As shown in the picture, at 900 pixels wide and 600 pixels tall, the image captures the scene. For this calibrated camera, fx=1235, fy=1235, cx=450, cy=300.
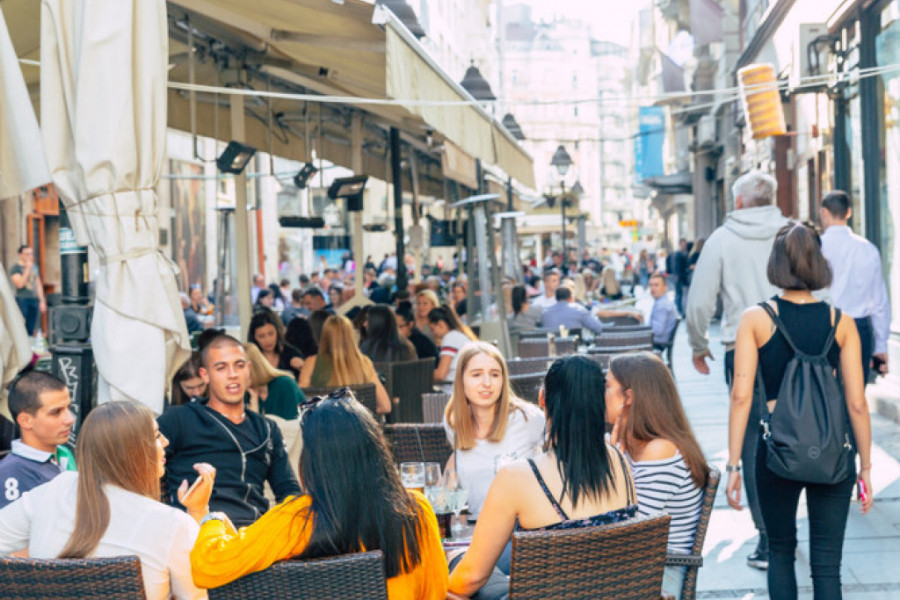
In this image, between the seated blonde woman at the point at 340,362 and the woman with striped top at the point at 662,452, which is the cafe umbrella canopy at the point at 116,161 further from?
the seated blonde woman at the point at 340,362

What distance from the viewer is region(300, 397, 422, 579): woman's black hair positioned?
3150 millimetres

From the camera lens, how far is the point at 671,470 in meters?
4.16

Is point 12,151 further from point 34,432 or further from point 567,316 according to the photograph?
point 567,316

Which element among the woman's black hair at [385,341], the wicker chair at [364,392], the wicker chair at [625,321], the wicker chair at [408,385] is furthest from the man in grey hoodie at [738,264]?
the wicker chair at [625,321]

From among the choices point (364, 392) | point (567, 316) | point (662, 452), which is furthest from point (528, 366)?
point (567, 316)

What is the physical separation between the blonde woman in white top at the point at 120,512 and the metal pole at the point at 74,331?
1.92 meters

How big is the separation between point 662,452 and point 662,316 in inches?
358

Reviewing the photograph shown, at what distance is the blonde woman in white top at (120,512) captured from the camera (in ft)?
11.3

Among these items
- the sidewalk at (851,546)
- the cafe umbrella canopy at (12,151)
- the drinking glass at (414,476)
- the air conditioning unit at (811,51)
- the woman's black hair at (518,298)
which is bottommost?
the sidewalk at (851,546)

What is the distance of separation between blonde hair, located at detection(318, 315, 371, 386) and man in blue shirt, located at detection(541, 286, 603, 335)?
5.37 meters

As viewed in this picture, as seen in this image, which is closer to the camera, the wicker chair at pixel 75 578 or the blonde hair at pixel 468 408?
the wicker chair at pixel 75 578

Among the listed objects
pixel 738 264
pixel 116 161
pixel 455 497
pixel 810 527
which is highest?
pixel 116 161

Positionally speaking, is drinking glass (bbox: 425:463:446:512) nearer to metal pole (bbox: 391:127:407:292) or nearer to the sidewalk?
the sidewalk

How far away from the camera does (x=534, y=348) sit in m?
10.7
